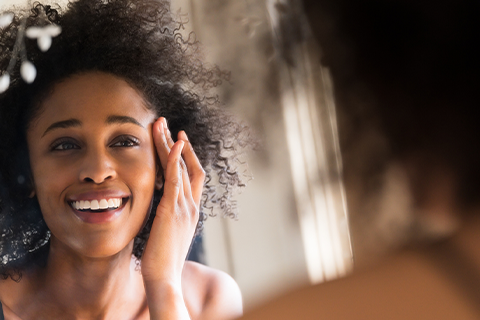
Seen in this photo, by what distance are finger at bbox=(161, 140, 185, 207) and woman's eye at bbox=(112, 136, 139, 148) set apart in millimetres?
48

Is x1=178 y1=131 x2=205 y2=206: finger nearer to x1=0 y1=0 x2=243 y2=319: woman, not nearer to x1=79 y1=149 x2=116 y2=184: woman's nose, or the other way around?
x1=0 y1=0 x2=243 y2=319: woman

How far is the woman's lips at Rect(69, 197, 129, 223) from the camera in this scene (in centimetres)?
58

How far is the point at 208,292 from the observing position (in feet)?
1.95

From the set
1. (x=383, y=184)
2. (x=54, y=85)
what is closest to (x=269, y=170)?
(x=383, y=184)

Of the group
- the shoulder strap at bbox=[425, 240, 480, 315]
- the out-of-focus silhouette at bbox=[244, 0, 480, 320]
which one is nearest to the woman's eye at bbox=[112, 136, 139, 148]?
the out-of-focus silhouette at bbox=[244, 0, 480, 320]

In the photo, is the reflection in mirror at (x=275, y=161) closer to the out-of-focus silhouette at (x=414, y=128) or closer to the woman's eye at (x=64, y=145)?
the out-of-focus silhouette at (x=414, y=128)

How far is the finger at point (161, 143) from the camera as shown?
2.00 ft

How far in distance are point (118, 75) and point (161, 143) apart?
10 cm

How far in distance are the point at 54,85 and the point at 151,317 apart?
12.2 inches

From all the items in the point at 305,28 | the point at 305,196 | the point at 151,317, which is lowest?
the point at 151,317

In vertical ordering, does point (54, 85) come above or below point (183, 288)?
above

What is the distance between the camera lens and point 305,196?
57 centimetres

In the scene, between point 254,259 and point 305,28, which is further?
point 254,259

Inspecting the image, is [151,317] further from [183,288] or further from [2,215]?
[2,215]
